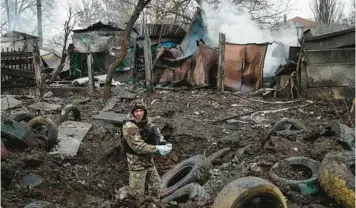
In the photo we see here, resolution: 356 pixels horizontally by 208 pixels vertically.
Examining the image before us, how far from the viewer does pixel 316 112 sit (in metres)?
10.2

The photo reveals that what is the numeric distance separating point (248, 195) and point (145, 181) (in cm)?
198

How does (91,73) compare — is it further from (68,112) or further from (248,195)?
(248,195)

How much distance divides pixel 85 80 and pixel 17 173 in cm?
1038

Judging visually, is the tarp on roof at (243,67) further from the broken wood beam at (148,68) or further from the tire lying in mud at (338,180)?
the tire lying in mud at (338,180)

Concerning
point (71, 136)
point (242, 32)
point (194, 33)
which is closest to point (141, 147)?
point (71, 136)

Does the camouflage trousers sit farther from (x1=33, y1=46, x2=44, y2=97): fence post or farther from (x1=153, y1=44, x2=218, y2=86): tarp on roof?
(x1=153, y1=44, x2=218, y2=86): tarp on roof

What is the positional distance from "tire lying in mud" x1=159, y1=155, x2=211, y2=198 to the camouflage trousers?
20cm

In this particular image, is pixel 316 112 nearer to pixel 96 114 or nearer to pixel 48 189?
pixel 96 114

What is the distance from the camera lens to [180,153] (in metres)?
7.92

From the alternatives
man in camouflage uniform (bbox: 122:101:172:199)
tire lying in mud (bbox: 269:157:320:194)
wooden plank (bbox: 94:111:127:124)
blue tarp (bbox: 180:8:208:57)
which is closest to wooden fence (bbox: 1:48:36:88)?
wooden plank (bbox: 94:111:127:124)

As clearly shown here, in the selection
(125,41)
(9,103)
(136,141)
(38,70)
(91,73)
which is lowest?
(136,141)

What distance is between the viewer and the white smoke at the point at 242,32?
1617cm

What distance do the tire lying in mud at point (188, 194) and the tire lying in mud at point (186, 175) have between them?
38 cm

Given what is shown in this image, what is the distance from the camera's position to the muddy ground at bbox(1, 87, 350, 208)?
5.29 metres
